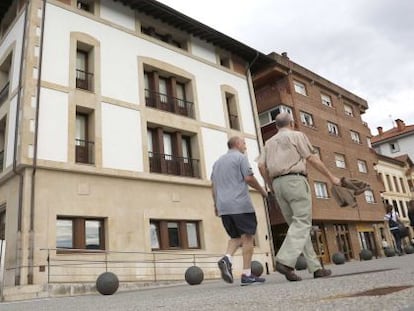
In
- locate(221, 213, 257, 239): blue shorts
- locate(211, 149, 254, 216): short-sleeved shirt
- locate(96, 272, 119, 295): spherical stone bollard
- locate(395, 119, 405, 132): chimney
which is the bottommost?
locate(96, 272, 119, 295): spherical stone bollard

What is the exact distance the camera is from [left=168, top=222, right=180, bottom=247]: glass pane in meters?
16.6

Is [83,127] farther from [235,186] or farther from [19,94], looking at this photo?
[235,186]

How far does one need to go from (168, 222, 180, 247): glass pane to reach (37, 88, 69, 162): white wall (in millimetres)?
4966

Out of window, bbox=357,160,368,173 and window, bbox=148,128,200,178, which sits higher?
window, bbox=357,160,368,173

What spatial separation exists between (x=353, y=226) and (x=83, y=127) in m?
22.7

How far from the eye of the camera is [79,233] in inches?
543

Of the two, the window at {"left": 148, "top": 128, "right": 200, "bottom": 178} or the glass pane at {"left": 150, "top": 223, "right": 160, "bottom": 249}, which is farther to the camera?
the window at {"left": 148, "top": 128, "right": 200, "bottom": 178}

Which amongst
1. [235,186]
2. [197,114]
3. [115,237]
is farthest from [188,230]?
[235,186]

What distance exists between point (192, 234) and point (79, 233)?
5189mm

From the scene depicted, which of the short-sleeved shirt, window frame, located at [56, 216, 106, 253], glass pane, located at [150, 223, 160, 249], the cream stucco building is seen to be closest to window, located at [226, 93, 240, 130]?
the cream stucco building

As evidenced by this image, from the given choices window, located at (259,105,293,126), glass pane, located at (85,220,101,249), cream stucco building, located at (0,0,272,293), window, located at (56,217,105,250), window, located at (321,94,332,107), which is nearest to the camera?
cream stucco building, located at (0,0,272,293)

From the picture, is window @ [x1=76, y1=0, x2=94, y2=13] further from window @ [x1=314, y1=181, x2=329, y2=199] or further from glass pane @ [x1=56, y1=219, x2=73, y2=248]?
window @ [x1=314, y1=181, x2=329, y2=199]

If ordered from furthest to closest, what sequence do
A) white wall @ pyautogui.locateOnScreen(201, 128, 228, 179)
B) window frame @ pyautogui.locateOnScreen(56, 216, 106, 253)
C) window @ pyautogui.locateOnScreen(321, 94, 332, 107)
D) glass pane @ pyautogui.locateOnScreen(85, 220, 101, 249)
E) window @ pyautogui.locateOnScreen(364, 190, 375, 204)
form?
1. window @ pyautogui.locateOnScreen(364, 190, 375, 204)
2. window @ pyautogui.locateOnScreen(321, 94, 332, 107)
3. white wall @ pyautogui.locateOnScreen(201, 128, 228, 179)
4. glass pane @ pyautogui.locateOnScreen(85, 220, 101, 249)
5. window frame @ pyautogui.locateOnScreen(56, 216, 106, 253)

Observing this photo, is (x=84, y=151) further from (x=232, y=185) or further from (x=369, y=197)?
(x=369, y=197)
